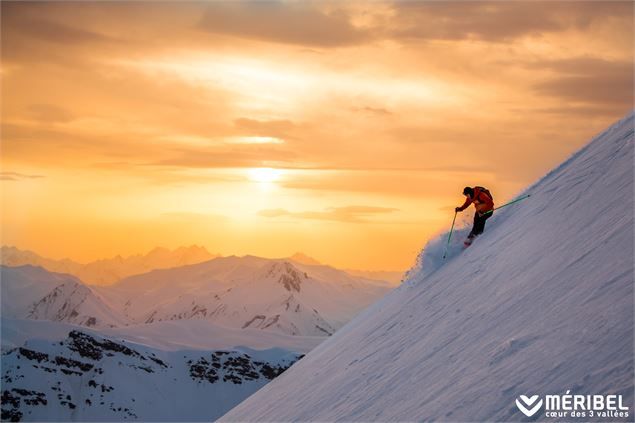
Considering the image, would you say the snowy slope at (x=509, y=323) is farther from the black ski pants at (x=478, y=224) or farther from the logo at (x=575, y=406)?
the black ski pants at (x=478, y=224)

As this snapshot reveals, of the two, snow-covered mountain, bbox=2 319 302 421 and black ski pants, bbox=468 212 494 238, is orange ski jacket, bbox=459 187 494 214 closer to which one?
black ski pants, bbox=468 212 494 238

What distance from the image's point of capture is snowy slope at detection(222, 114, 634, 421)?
7535mm

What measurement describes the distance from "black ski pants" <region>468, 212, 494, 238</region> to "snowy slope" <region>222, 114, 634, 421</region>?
0.71 feet

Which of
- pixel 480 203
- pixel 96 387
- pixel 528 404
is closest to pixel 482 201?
pixel 480 203

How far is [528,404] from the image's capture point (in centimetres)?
720

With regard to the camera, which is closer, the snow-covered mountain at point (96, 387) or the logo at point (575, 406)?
the logo at point (575, 406)

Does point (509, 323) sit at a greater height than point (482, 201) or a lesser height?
lesser

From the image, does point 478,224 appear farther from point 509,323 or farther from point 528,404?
point 528,404

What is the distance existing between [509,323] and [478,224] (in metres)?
6.86

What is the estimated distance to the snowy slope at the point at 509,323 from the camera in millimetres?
7535

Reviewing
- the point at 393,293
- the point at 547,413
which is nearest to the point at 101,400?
the point at 393,293

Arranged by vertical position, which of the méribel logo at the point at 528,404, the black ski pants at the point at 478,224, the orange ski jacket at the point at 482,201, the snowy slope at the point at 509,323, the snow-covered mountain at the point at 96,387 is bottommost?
the snow-covered mountain at the point at 96,387

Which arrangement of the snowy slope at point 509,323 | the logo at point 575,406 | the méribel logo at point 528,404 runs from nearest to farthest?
1. the logo at point 575,406
2. the méribel logo at point 528,404
3. the snowy slope at point 509,323

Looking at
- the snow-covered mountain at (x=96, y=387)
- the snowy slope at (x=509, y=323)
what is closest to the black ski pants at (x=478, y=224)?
the snowy slope at (x=509, y=323)
